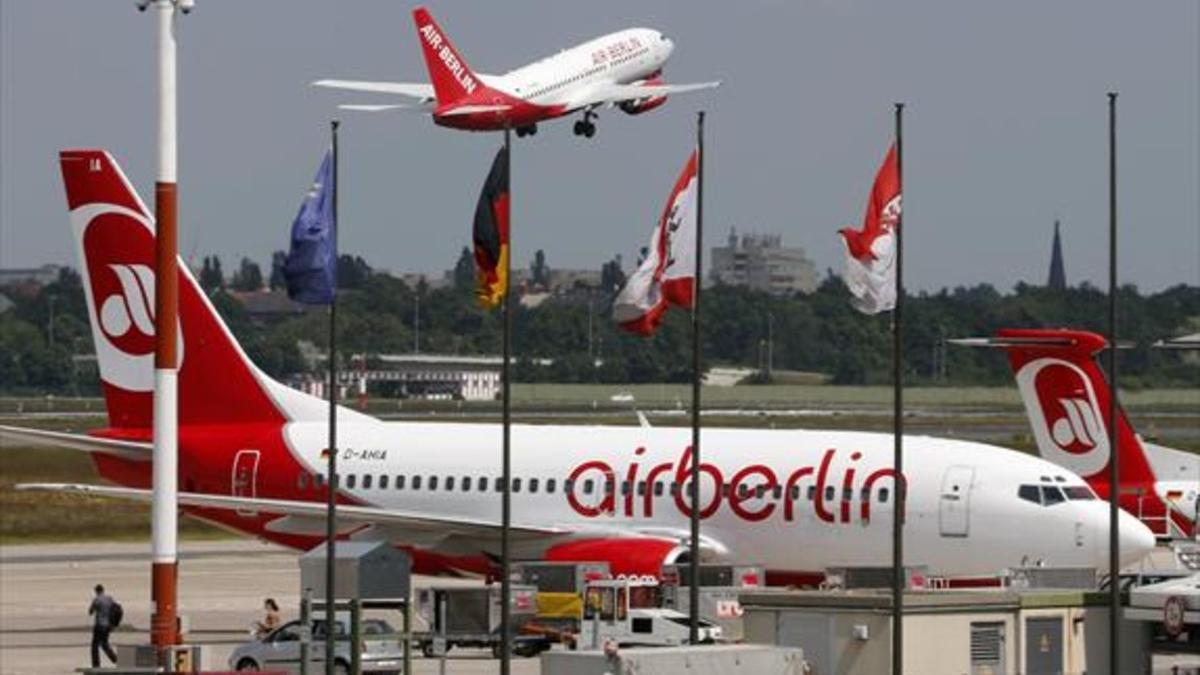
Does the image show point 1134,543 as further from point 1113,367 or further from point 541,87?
point 541,87

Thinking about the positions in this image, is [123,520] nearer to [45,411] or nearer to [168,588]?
[168,588]

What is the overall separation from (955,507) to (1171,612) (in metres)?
13.4

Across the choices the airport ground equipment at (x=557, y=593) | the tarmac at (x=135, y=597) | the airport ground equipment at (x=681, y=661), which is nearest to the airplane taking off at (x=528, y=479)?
the tarmac at (x=135, y=597)

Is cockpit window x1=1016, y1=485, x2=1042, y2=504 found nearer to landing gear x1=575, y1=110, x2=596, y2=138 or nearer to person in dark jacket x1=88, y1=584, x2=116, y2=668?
person in dark jacket x1=88, y1=584, x2=116, y2=668

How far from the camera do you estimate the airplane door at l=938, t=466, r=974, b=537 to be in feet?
190

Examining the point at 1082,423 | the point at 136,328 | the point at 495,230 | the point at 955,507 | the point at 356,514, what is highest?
the point at 495,230

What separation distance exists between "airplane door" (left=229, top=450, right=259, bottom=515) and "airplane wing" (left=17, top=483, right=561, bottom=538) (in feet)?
5.98

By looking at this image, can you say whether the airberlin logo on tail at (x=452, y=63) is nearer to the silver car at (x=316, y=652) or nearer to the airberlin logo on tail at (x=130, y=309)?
the airberlin logo on tail at (x=130, y=309)

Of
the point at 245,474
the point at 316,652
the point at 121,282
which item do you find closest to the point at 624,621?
the point at 316,652

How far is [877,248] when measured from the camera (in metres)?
44.6

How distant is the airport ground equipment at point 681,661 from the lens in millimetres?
35906

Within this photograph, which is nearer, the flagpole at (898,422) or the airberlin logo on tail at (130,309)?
the flagpole at (898,422)

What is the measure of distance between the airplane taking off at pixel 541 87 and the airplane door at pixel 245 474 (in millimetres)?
26789

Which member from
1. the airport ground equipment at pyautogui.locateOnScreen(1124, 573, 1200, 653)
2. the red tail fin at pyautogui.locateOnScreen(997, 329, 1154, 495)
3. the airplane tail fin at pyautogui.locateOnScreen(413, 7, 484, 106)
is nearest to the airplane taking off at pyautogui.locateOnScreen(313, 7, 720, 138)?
the airplane tail fin at pyautogui.locateOnScreen(413, 7, 484, 106)
